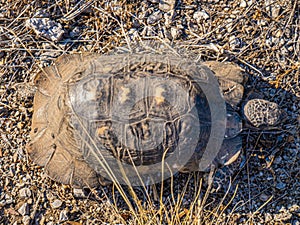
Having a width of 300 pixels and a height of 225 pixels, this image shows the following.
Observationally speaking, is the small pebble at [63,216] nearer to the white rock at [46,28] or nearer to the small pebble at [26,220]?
the small pebble at [26,220]

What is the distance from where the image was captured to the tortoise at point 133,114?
3354mm

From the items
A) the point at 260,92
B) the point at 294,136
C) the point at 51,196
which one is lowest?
the point at 51,196

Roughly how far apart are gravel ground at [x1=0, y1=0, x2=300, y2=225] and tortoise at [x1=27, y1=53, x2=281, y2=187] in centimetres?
22

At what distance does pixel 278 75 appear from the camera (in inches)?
160

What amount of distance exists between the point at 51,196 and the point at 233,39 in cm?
192

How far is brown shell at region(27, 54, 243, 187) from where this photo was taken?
335 centimetres

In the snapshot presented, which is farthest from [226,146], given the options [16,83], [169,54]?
[16,83]

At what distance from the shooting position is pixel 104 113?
335 centimetres

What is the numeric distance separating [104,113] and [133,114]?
0.63 feet

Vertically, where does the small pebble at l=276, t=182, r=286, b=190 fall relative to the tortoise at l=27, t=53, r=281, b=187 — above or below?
below

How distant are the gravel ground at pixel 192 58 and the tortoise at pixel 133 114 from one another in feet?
0.71

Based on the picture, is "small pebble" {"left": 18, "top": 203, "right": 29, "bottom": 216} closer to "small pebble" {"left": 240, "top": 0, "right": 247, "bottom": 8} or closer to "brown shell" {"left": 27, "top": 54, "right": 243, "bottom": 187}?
"brown shell" {"left": 27, "top": 54, "right": 243, "bottom": 187}

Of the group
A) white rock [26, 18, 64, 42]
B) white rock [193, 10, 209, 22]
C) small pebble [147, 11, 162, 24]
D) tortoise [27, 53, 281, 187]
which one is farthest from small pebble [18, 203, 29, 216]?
white rock [193, 10, 209, 22]

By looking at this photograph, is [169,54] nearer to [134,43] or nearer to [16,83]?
[134,43]
